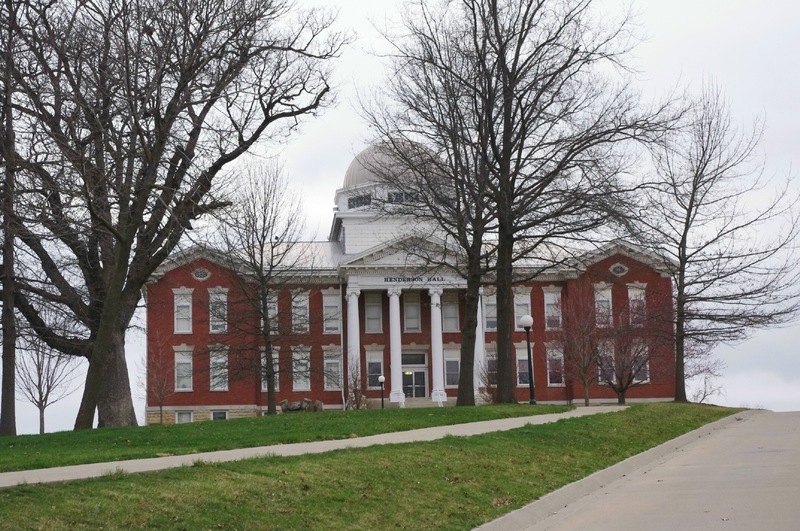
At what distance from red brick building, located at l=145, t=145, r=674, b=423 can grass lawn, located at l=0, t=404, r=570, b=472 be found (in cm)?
2748

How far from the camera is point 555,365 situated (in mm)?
61094

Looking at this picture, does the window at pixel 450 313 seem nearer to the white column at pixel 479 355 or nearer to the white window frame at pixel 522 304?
the white column at pixel 479 355

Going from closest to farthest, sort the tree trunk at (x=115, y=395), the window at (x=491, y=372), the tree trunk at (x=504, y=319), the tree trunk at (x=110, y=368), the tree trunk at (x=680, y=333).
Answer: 1. the tree trunk at (x=110, y=368)
2. the tree trunk at (x=115, y=395)
3. the tree trunk at (x=504, y=319)
4. the tree trunk at (x=680, y=333)
5. the window at (x=491, y=372)

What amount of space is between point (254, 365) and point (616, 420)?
83.7 ft

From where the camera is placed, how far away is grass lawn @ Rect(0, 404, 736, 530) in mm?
10875

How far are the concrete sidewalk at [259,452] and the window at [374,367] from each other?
116 feet

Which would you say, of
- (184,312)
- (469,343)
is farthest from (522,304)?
(469,343)

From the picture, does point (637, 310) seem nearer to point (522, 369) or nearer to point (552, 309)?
point (552, 309)

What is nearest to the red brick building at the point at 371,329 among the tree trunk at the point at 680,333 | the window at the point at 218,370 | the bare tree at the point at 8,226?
the window at the point at 218,370

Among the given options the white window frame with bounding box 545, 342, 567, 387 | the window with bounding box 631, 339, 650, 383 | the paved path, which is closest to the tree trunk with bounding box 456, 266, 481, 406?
the paved path

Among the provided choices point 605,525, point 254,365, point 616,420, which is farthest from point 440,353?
point 605,525

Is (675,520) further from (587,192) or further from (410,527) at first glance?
(587,192)

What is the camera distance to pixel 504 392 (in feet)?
103

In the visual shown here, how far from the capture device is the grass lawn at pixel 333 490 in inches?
428
